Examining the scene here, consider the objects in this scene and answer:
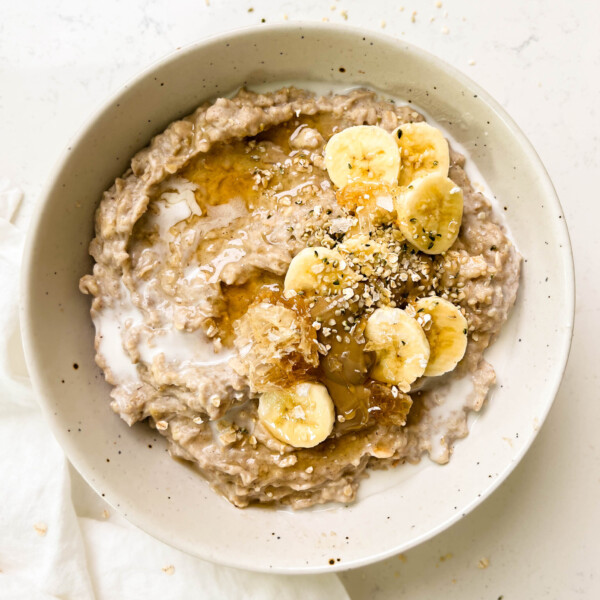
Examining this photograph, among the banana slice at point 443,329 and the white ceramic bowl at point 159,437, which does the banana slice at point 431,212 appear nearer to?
the banana slice at point 443,329

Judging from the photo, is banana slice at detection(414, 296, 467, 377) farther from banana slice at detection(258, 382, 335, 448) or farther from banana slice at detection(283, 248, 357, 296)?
banana slice at detection(258, 382, 335, 448)

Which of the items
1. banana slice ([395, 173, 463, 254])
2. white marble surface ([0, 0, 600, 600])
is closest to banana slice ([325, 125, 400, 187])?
banana slice ([395, 173, 463, 254])

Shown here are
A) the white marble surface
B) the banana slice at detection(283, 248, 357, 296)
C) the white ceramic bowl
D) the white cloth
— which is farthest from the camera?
the white marble surface

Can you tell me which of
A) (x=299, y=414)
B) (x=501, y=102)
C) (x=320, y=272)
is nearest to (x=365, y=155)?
(x=320, y=272)

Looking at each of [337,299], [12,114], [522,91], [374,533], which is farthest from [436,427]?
[12,114]

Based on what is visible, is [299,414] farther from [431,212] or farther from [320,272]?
[431,212]

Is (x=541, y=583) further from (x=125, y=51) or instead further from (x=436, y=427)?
(x=125, y=51)

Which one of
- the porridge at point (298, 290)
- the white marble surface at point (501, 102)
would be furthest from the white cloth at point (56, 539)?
the porridge at point (298, 290)
